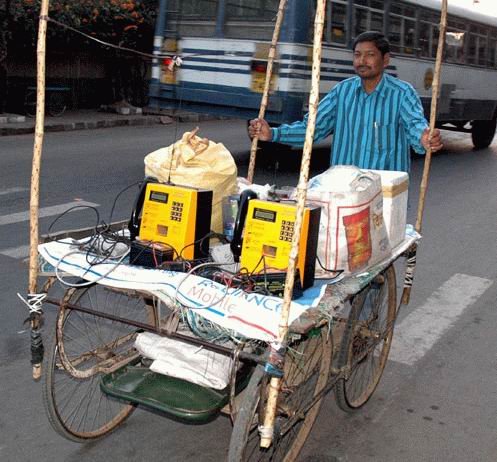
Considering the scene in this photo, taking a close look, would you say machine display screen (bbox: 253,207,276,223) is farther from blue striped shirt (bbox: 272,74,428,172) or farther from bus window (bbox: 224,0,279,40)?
bus window (bbox: 224,0,279,40)

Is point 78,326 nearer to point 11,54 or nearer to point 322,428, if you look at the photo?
point 322,428

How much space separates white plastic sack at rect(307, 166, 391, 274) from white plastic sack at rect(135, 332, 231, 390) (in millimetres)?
590

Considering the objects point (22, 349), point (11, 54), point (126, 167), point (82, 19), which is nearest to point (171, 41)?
point (126, 167)

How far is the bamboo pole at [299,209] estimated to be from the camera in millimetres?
2381

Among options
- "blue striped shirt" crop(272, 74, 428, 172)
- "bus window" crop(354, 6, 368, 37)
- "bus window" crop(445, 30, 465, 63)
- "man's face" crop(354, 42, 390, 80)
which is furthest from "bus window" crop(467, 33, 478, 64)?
"man's face" crop(354, 42, 390, 80)

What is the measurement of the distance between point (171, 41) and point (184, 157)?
28.8 feet

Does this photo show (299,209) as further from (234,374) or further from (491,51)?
(491,51)

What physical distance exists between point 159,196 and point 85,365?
→ 1.39 meters

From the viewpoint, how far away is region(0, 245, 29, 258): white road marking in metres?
6.09

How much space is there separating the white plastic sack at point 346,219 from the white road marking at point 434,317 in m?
1.61

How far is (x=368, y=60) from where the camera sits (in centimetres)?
412

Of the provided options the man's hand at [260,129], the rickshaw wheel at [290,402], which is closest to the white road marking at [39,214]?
the man's hand at [260,129]

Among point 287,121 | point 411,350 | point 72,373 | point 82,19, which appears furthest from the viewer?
point 82,19

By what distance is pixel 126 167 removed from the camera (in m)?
10.7
